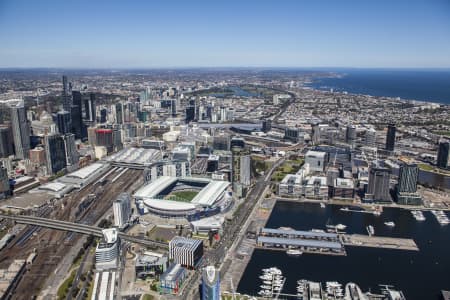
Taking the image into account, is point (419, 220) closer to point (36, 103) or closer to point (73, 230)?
point (73, 230)

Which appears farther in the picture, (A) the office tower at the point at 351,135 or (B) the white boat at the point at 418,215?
(A) the office tower at the point at 351,135

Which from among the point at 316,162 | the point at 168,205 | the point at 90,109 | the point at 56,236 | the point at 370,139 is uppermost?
the point at 90,109

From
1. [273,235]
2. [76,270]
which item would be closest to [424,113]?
[273,235]

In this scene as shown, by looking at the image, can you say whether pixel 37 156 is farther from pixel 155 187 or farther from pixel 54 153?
pixel 155 187

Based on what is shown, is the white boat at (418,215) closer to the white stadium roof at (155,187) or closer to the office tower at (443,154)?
the office tower at (443,154)

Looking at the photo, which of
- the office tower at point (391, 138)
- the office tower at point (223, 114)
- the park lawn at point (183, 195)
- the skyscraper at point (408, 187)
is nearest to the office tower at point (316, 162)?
the skyscraper at point (408, 187)

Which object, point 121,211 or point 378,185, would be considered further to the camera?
point 378,185

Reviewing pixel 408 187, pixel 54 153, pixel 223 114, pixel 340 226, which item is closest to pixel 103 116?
pixel 223 114
